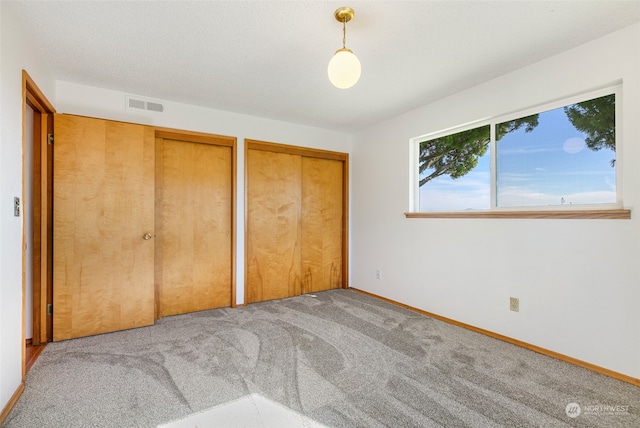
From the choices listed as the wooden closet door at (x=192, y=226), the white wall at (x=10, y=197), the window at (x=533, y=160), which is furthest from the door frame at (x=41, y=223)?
the window at (x=533, y=160)

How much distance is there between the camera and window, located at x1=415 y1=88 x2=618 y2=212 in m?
2.23

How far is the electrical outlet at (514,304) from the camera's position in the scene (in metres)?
2.59

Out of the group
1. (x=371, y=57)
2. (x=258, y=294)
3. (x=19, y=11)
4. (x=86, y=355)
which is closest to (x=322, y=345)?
(x=258, y=294)

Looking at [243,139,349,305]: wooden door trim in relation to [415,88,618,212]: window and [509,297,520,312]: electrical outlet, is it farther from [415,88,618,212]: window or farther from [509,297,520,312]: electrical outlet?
[509,297,520,312]: electrical outlet

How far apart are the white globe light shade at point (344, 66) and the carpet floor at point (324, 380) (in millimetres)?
1909

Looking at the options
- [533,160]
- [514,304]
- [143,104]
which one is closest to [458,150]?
[533,160]

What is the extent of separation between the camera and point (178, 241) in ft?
11.2

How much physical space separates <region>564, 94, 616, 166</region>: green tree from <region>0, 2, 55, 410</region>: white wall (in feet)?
12.5

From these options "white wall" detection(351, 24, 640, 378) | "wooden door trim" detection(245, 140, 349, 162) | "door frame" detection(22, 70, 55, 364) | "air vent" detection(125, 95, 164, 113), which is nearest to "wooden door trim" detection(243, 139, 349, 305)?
"wooden door trim" detection(245, 140, 349, 162)

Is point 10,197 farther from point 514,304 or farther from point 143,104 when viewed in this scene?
point 514,304

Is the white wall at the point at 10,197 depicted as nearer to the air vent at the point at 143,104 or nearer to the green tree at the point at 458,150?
the air vent at the point at 143,104

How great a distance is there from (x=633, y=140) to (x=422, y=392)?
216 centimetres

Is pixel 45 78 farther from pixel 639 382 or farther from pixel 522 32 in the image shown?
pixel 639 382

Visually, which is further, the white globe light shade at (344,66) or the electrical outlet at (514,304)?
the electrical outlet at (514,304)
